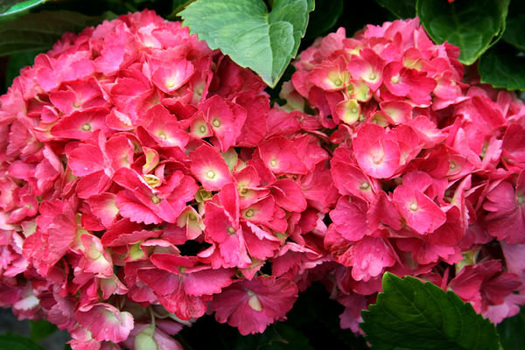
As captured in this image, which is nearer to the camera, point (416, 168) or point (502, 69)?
point (416, 168)

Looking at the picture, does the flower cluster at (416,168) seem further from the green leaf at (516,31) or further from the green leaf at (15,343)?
the green leaf at (15,343)

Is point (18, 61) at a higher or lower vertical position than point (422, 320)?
higher

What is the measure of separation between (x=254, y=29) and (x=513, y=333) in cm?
80

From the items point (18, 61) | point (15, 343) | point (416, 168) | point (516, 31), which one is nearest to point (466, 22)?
point (516, 31)

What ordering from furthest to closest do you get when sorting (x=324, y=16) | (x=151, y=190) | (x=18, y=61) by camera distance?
(x=18, y=61), (x=324, y=16), (x=151, y=190)

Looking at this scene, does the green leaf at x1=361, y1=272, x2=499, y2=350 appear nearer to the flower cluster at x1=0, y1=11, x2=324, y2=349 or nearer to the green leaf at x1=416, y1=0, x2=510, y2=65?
the flower cluster at x1=0, y1=11, x2=324, y2=349

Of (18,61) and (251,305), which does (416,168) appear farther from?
(18,61)

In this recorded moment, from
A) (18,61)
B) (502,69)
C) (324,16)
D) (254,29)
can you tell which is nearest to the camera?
(254,29)

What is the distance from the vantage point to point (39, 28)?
94cm

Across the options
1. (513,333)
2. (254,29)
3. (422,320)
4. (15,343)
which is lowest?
(513,333)

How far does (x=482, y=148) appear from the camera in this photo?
74 centimetres

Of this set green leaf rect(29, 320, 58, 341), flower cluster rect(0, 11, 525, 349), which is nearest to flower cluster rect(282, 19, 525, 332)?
flower cluster rect(0, 11, 525, 349)

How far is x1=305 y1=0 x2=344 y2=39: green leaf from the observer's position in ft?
3.12

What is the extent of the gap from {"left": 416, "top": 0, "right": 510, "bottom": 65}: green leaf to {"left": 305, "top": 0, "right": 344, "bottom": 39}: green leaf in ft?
0.46
